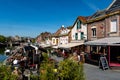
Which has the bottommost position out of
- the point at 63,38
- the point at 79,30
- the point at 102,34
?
the point at 63,38

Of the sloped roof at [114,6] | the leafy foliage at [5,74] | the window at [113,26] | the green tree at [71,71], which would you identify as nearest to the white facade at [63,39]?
the sloped roof at [114,6]

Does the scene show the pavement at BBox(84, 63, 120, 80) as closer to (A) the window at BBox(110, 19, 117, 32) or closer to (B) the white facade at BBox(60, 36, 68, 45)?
(A) the window at BBox(110, 19, 117, 32)

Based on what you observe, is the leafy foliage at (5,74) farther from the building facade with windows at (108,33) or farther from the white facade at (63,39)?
the white facade at (63,39)

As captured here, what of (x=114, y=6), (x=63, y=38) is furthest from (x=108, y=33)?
(x=63, y=38)

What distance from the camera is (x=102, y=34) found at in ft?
109

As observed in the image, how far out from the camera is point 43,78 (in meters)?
11.4

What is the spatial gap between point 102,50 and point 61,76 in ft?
74.5

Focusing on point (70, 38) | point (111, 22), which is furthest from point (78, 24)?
point (111, 22)

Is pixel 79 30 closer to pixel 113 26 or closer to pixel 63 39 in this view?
pixel 113 26

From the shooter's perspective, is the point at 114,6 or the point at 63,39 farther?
the point at 63,39

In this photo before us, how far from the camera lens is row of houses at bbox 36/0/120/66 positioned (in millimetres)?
27944

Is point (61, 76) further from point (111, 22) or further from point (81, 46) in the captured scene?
point (81, 46)

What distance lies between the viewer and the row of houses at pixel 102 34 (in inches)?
1100

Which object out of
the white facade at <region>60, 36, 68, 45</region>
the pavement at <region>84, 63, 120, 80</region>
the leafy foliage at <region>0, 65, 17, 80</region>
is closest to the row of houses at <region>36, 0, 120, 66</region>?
the pavement at <region>84, 63, 120, 80</region>
